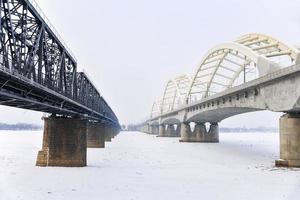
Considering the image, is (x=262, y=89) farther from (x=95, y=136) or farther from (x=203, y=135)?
(x=203, y=135)

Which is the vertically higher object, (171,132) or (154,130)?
(154,130)

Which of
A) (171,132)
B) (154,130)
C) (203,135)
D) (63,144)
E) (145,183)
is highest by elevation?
(154,130)

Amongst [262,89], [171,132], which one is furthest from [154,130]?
[262,89]

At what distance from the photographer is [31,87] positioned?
73.3ft

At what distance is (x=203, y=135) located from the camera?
9494cm

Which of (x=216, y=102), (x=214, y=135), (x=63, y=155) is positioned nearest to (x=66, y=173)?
(x=63, y=155)

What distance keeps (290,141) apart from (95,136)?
37279 mm

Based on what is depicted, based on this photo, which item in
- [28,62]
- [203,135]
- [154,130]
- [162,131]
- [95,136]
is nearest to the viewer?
[28,62]

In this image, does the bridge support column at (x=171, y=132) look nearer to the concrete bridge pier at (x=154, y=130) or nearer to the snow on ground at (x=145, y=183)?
the concrete bridge pier at (x=154, y=130)

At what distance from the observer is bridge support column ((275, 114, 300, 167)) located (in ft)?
112

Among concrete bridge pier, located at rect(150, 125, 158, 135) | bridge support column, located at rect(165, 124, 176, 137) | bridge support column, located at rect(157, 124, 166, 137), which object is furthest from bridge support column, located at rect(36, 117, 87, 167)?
concrete bridge pier, located at rect(150, 125, 158, 135)

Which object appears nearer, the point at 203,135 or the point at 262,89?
the point at 262,89

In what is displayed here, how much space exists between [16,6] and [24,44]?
2.06m

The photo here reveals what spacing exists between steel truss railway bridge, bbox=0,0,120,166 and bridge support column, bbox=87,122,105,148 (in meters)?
18.2
